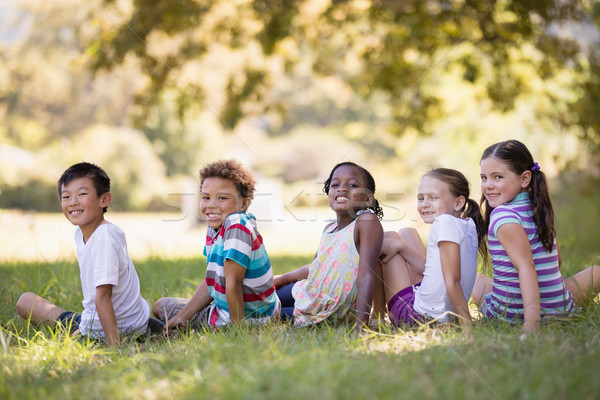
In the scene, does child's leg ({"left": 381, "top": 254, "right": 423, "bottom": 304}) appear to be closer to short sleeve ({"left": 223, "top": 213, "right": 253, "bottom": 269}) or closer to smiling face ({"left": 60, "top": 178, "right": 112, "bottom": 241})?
short sleeve ({"left": 223, "top": 213, "right": 253, "bottom": 269})

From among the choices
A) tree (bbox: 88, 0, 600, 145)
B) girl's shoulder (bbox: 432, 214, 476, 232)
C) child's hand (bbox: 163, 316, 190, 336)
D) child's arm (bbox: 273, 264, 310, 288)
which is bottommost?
child's hand (bbox: 163, 316, 190, 336)

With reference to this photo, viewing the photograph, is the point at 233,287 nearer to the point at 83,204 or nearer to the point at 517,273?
the point at 83,204

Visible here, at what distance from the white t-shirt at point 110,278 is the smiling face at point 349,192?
4.27ft

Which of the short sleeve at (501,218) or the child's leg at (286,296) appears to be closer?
the short sleeve at (501,218)

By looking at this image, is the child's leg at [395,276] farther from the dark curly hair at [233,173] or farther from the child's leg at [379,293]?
the dark curly hair at [233,173]

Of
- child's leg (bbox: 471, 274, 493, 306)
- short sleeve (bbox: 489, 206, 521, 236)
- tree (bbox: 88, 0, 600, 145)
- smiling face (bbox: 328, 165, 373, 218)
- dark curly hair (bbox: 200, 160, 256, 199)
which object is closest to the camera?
short sleeve (bbox: 489, 206, 521, 236)

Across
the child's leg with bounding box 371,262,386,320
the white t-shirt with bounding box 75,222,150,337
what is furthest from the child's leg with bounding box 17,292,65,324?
the child's leg with bounding box 371,262,386,320

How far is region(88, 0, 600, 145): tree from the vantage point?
768 centimetres

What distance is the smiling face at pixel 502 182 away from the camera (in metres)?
2.88

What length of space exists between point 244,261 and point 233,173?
585 mm

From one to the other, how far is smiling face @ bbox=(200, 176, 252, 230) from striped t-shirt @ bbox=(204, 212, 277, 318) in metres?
0.09

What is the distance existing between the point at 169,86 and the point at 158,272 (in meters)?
4.90

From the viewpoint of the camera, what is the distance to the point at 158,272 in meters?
4.94

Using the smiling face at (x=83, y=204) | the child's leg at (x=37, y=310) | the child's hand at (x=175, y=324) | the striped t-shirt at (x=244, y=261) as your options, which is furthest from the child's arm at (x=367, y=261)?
the child's leg at (x=37, y=310)
